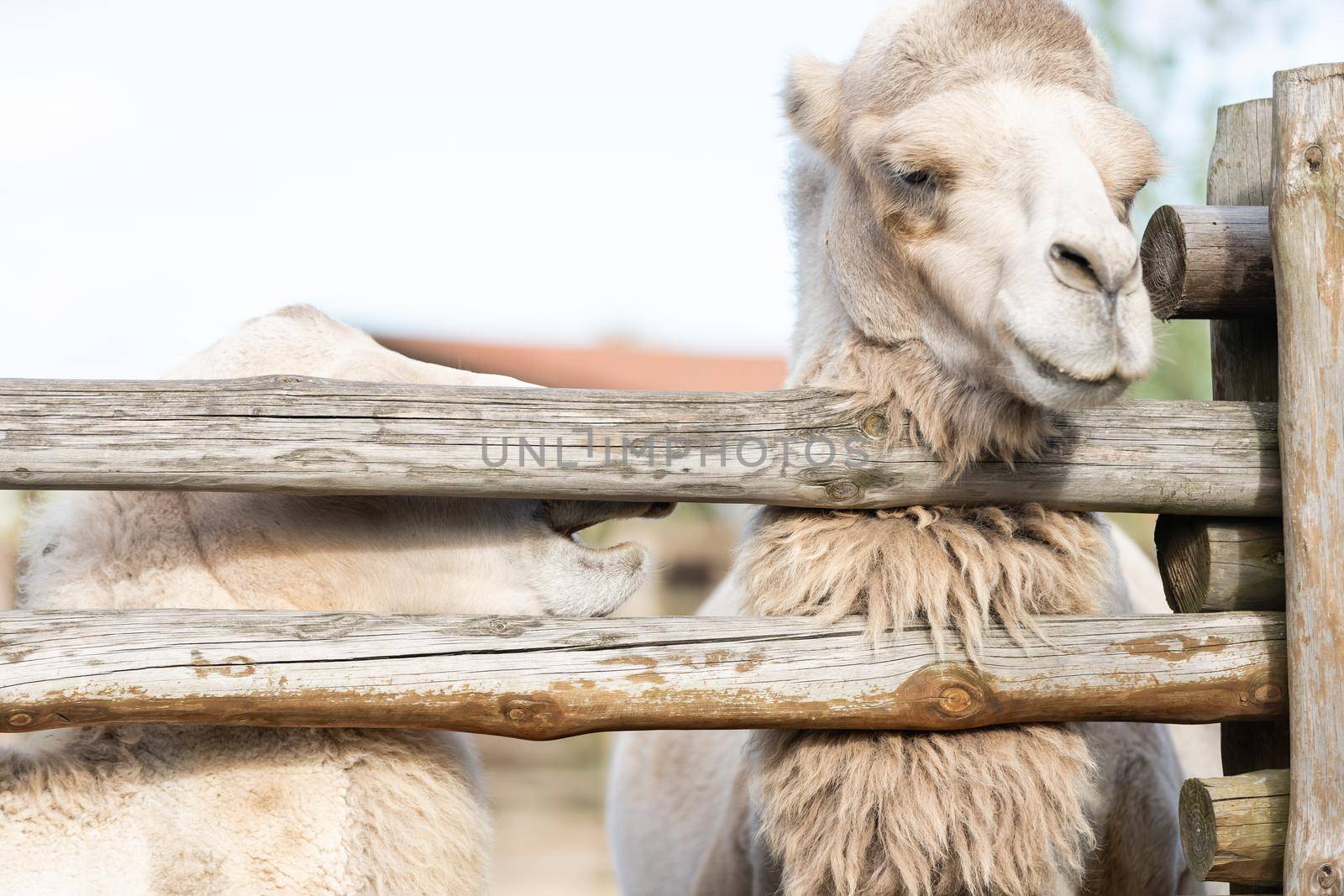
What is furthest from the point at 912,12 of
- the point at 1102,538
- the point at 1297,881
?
the point at 1297,881

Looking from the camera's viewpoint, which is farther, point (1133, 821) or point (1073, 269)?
point (1133, 821)

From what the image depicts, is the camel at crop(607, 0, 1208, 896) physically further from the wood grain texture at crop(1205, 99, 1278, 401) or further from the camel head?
the wood grain texture at crop(1205, 99, 1278, 401)

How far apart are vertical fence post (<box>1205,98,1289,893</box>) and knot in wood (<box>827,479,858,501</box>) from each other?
969 millimetres

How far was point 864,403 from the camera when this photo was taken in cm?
243

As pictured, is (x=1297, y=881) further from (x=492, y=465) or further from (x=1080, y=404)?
(x=492, y=465)

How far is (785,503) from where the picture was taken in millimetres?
2418

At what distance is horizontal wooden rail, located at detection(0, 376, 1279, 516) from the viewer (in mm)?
2156

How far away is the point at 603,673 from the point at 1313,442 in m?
1.43

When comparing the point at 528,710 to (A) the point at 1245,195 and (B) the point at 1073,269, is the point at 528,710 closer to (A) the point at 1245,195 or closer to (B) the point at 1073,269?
(B) the point at 1073,269

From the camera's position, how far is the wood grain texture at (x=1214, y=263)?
98.7 inches

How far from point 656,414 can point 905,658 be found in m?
0.68

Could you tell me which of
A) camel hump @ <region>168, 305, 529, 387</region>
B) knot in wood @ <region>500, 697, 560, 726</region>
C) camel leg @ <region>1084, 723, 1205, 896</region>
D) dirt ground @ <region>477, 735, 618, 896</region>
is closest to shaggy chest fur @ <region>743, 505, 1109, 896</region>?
camel leg @ <region>1084, 723, 1205, 896</region>

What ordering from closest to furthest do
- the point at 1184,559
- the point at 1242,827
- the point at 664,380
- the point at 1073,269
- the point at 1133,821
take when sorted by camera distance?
the point at 1073,269 → the point at 1242,827 → the point at 1184,559 → the point at 1133,821 → the point at 664,380

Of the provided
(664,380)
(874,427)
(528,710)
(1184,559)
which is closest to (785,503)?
(874,427)
